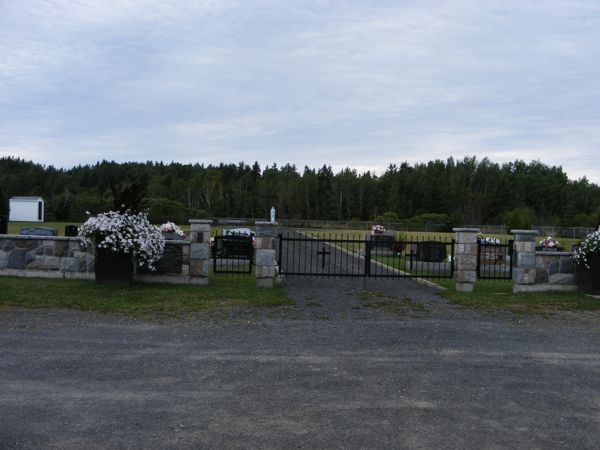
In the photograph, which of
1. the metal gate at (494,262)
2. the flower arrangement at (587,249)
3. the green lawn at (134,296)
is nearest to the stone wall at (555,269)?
the flower arrangement at (587,249)

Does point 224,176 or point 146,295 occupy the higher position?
point 224,176

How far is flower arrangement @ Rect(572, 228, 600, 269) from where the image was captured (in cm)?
1248

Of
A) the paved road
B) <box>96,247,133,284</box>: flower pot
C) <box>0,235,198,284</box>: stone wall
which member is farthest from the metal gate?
<box>96,247,133,284</box>: flower pot

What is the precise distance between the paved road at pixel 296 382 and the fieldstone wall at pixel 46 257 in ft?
12.6

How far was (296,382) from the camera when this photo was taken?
19.2 feet

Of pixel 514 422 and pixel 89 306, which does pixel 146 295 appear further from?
pixel 514 422

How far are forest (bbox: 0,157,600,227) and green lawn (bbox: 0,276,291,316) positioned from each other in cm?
6414

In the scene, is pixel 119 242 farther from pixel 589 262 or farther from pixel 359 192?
pixel 359 192

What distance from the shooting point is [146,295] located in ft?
37.4

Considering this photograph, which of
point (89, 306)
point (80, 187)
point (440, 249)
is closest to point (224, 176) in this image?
point (80, 187)

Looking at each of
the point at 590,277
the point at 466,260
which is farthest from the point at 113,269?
the point at 590,277

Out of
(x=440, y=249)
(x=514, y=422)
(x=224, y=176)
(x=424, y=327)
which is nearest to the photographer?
(x=514, y=422)

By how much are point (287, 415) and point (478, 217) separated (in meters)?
88.5

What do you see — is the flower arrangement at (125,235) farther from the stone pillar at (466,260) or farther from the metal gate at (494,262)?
the metal gate at (494,262)
